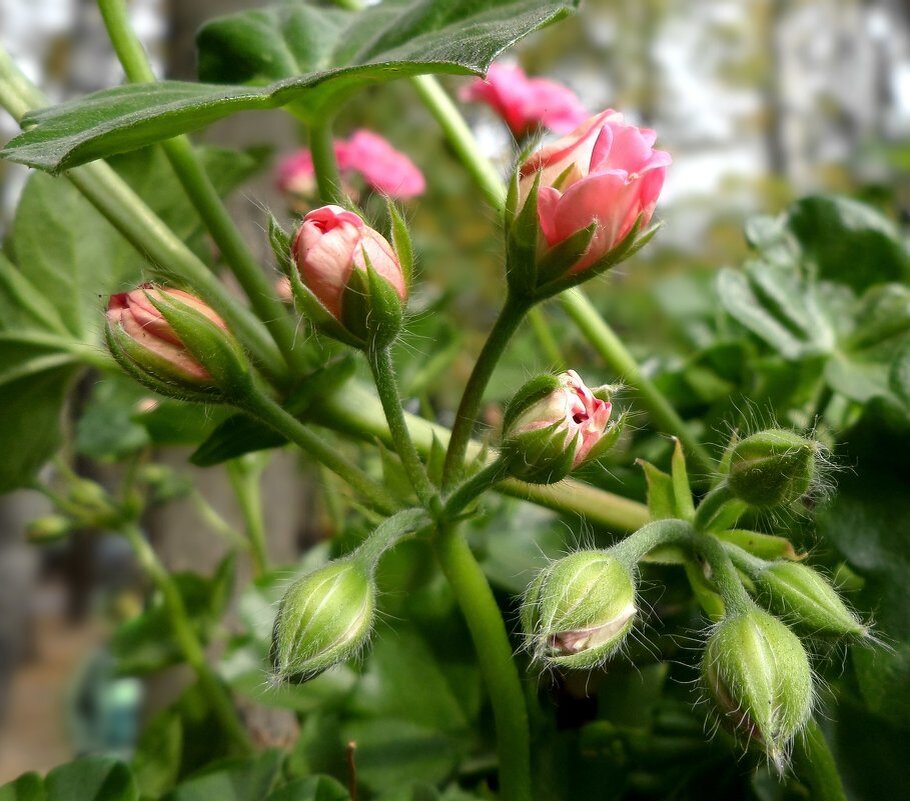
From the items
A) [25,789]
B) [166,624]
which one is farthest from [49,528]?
[25,789]

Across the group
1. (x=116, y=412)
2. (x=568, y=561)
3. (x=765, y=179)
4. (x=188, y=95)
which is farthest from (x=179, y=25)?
(x=765, y=179)

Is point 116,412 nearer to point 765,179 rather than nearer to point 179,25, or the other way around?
point 179,25

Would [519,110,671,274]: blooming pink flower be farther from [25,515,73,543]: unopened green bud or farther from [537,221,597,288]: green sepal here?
[25,515,73,543]: unopened green bud

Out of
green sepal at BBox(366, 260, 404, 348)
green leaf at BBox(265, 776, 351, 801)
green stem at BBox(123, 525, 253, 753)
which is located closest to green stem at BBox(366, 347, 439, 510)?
green sepal at BBox(366, 260, 404, 348)

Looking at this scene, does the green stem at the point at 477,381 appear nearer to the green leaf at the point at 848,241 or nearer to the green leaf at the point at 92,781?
the green leaf at the point at 92,781

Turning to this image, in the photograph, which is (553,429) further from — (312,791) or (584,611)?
(312,791)

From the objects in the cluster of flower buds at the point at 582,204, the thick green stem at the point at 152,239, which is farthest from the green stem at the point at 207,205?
the cluster of flower buds at the point at 582,204
